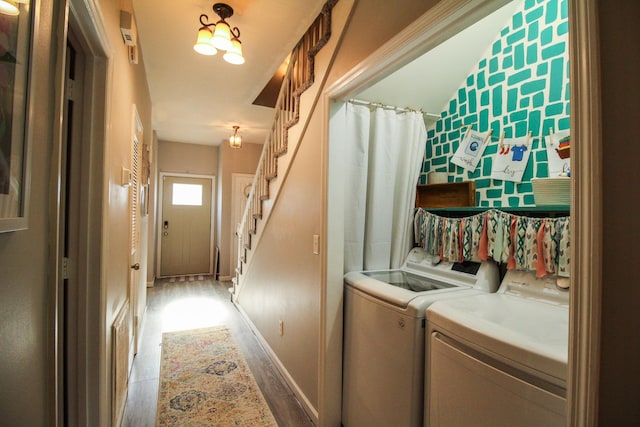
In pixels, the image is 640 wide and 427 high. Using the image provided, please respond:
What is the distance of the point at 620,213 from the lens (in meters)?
0.61

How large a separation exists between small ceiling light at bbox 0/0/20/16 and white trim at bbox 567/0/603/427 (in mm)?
1137

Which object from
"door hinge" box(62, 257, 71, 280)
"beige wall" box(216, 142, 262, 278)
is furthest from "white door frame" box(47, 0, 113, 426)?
"beige wall" box(216, 142, 262, 278)

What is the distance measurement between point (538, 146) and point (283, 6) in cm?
181

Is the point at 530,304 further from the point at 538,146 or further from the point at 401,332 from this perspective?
the point at 538,146

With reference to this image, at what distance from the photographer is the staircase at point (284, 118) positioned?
209 centimetres

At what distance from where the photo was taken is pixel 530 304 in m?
1.36

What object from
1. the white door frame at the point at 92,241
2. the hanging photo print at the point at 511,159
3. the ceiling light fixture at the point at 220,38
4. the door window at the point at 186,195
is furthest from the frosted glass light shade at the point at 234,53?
the door window at the point at 186,195

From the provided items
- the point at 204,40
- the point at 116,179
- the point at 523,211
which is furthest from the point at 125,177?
the point at 523,211

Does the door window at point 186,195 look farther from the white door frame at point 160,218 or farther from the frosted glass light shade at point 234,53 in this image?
the frosted glass light shade at point 234,53

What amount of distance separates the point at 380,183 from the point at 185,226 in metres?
5.07

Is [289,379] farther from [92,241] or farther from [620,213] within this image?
[620,213]

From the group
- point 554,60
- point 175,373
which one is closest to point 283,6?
point 554,60

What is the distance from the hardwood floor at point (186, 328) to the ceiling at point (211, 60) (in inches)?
105

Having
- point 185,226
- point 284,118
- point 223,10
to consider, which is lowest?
point 185,226
